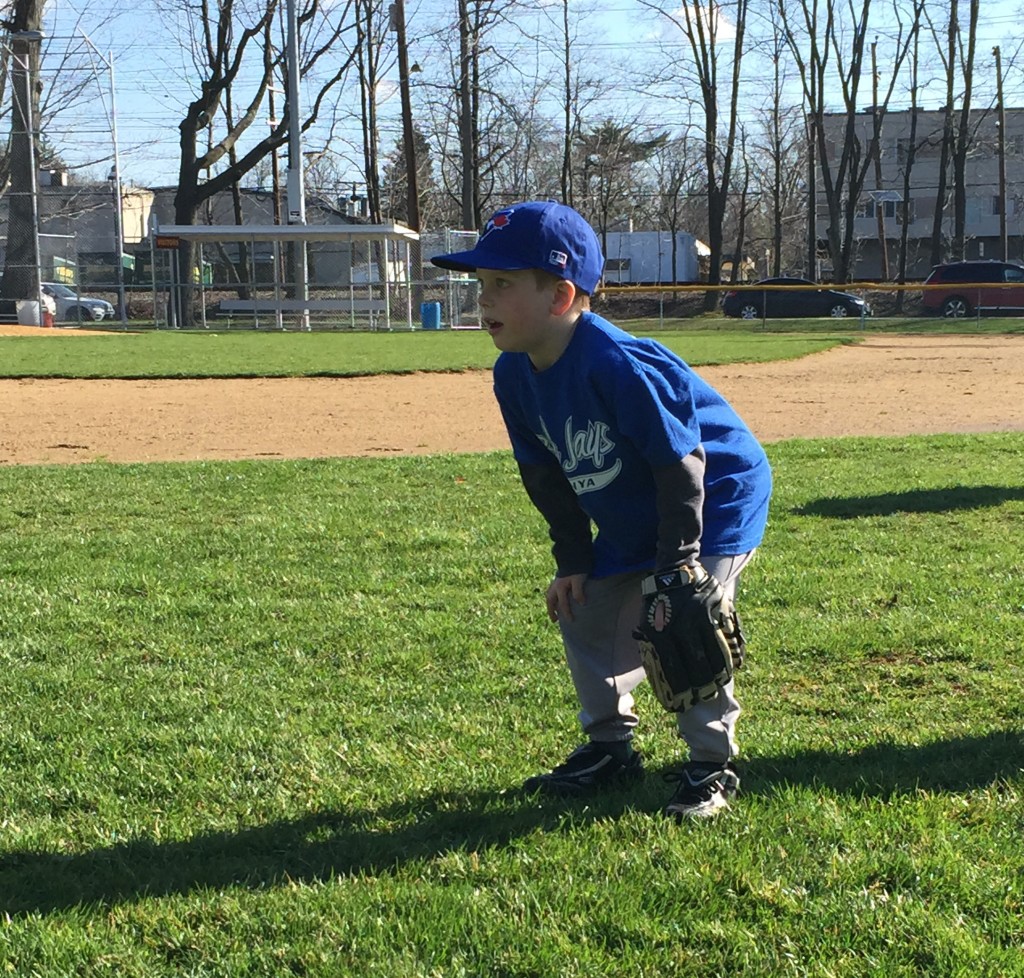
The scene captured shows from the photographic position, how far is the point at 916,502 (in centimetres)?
679

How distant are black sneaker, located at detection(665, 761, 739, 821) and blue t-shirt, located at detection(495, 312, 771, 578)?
509 millimetres

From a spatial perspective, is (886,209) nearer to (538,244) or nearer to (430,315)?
(430,315)

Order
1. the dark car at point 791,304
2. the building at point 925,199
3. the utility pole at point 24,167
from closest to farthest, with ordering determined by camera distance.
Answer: the utility pole at point 24,167, the dark car at point 791,304, the building at point 925,199

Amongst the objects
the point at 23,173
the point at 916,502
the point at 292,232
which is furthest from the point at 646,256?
the point at 916,502

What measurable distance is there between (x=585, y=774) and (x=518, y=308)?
3.85ft

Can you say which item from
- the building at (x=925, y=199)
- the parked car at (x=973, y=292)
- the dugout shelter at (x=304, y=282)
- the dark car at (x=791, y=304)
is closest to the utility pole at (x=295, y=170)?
the dugout shelter at (x=304, y=282)

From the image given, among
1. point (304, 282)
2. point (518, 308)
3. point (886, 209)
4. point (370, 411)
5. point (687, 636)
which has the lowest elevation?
point (370, 411)

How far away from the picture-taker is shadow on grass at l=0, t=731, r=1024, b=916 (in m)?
2.58

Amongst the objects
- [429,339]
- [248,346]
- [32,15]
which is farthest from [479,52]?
[248,346]

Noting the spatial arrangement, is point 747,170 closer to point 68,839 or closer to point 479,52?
point 479,52

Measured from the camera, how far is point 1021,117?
64625 mm

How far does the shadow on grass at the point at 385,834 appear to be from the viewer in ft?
8.47

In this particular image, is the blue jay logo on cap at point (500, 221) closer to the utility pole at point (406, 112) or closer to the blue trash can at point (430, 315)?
the blue trash can at point (430, 315)

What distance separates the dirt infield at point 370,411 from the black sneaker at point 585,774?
6677 mm
